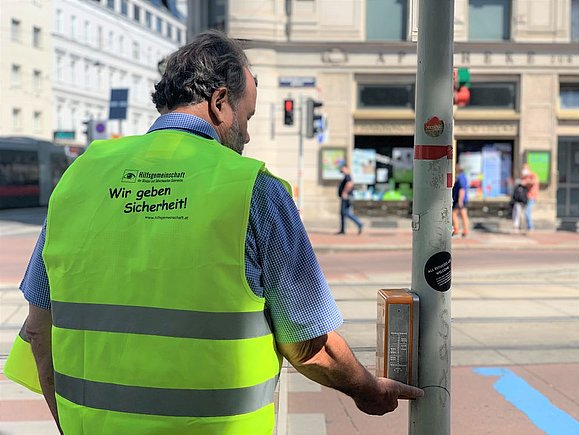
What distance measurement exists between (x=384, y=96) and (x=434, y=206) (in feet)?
62.4

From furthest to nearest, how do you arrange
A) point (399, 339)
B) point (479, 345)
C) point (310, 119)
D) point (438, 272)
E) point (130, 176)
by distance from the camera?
1. point (310, 119)
2. point (479, 345)
3. point (438, 272)
4. point (399, 339)
5. point (130, 176)

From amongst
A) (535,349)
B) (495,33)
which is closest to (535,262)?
(535,349)

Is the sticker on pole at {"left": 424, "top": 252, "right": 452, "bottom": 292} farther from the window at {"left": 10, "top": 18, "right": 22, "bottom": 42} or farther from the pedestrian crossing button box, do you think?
the window at {"left": 10, "top": 18, "right": 22, "bottom": 42}

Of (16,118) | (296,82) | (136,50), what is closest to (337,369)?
(296,82)

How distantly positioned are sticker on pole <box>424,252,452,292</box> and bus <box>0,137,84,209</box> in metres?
30.3

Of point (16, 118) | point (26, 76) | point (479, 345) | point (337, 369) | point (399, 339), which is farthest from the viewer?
point (16, 118)

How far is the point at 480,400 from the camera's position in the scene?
5.20 metres

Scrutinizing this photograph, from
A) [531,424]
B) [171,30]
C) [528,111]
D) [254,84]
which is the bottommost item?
[531,424]

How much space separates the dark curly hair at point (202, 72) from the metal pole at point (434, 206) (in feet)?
2.52

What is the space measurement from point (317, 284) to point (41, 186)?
3441 centimetres

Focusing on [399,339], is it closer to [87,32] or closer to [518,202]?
[518,202]

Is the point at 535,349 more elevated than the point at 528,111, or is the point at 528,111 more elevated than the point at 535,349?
the point at 528,111

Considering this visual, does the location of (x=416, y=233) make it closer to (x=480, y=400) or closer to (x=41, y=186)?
(x=480, y=400)

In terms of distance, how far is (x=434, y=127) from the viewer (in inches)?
93.2
